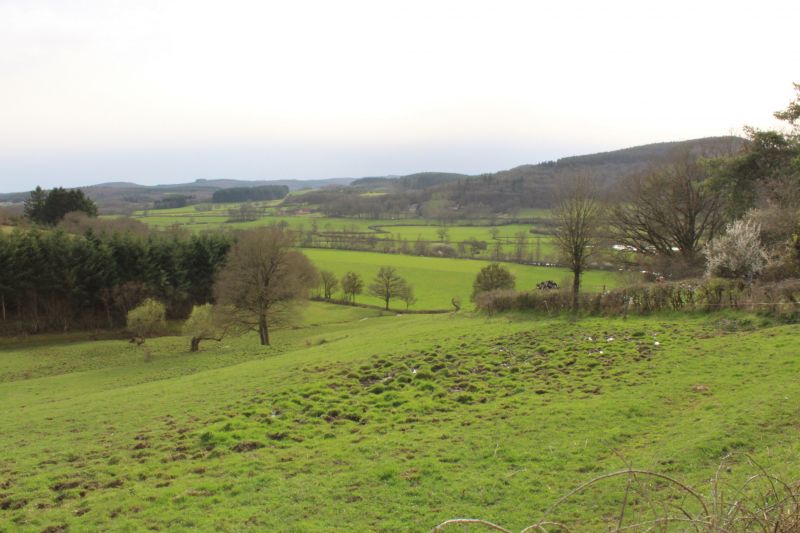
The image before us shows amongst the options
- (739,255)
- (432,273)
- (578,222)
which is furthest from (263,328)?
(432,273)

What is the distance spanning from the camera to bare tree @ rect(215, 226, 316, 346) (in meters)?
41.2

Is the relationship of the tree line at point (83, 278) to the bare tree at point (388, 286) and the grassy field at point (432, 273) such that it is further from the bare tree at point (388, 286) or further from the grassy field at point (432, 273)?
the grassy field at point (432, 273)

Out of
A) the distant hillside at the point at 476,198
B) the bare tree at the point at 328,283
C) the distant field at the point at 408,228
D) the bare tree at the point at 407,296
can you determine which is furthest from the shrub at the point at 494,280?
the distant hillside at the point at 476,198

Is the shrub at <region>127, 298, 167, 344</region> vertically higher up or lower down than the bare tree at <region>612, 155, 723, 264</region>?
lower down

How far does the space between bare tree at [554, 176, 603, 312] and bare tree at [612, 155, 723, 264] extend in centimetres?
1187

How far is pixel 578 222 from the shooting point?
31.4 meters

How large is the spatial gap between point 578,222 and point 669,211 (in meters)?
16.4

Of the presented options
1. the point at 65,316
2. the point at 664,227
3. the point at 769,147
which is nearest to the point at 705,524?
the point at 769,147

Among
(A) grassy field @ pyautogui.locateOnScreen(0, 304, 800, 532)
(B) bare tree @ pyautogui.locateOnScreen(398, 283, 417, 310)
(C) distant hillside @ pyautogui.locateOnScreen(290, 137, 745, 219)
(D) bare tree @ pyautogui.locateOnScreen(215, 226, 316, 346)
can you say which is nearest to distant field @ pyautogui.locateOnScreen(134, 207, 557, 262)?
(C) distant hillside @ pyautogui.locateOnScreen(290, 137, 745, 219)

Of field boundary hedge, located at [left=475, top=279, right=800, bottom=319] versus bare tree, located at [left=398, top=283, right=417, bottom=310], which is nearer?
field boundary hedge, located at [left=475, top=279, right=800, bottom=319]

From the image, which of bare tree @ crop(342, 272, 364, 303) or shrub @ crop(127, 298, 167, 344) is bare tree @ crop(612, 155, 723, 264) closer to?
bare tree @ crop(342, 272, 364, 303)

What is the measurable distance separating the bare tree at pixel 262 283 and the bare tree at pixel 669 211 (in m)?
29.8

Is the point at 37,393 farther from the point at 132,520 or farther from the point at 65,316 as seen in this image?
the point at 65,316

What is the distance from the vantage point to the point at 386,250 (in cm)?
10950
